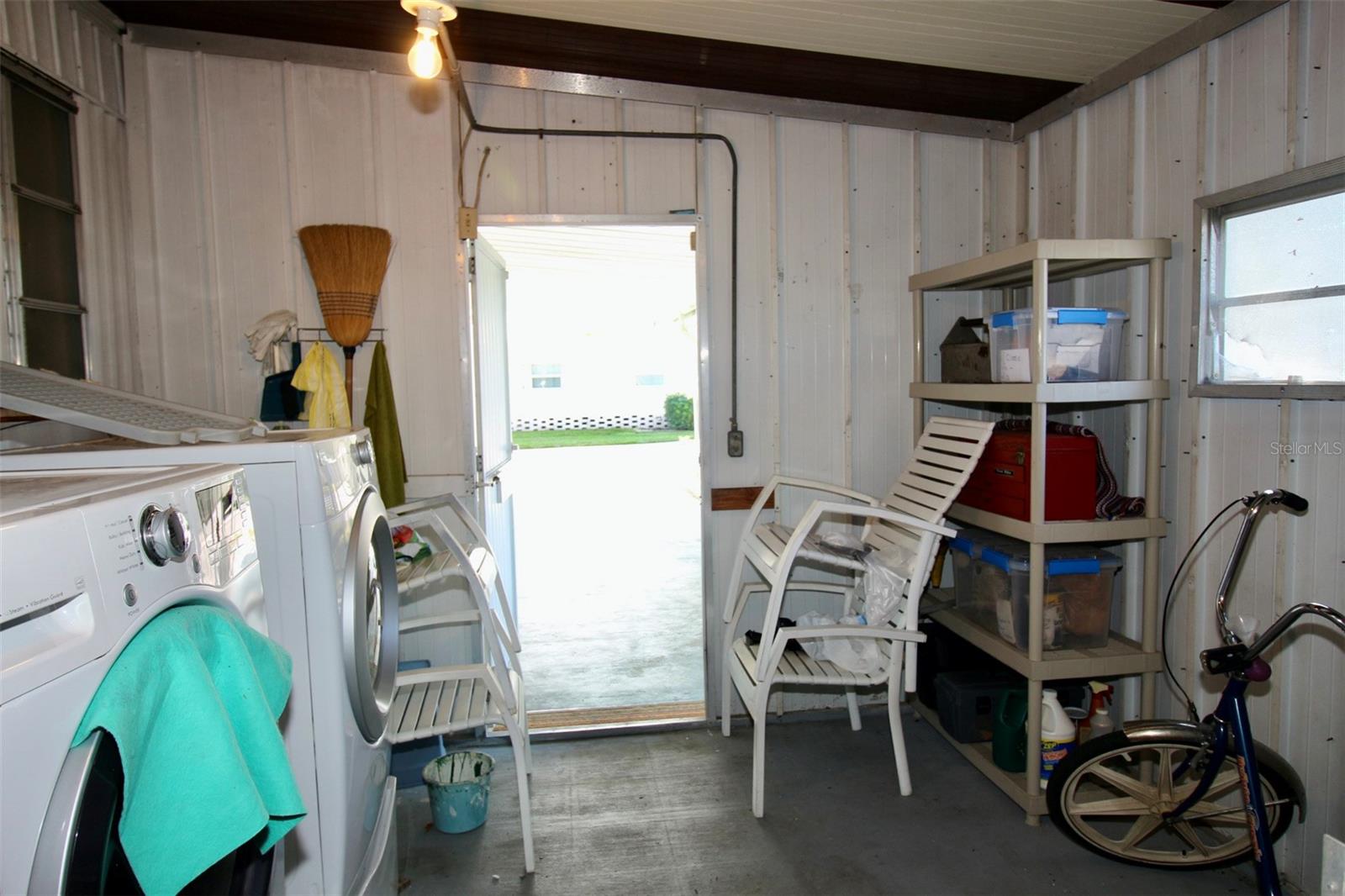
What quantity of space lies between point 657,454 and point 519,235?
32.3ft

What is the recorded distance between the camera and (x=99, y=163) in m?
2.88

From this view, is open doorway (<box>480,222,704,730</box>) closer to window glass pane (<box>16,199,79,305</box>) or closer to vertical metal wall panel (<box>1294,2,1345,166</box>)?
window glass pane (<box>16,199,79,305</box>)

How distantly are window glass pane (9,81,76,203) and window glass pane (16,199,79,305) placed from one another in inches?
2.7

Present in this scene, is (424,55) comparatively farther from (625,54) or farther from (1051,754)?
(1051,754)

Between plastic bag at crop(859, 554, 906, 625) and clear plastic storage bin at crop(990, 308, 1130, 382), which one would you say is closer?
clear plastic storage bin at crop(990, 308, 1130, 382)

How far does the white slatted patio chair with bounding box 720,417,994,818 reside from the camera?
2695 millimetres

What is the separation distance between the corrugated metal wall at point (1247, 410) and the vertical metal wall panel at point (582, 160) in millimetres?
1834

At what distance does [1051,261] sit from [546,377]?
16794 millimetres

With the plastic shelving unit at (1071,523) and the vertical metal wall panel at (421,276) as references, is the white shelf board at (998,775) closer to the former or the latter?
the plastic shelving unit at (1071,523)

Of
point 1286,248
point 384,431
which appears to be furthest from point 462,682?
point 1286,248

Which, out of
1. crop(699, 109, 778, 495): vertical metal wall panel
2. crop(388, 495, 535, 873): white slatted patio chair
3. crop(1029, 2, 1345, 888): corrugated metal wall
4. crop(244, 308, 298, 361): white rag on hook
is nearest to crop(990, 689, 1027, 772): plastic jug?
crop(1029, 2, 1345, 888): corrugated metal wall

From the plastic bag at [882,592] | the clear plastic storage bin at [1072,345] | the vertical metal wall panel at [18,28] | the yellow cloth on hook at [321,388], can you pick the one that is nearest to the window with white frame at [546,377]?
the yellow cloth on hook at [321,388]

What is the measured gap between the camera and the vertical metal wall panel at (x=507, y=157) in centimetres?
324

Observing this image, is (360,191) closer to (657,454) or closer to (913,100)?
(913,100)
